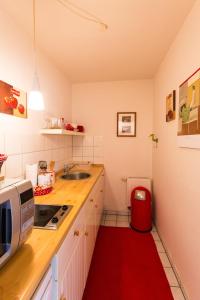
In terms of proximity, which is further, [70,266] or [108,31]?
[108,31]

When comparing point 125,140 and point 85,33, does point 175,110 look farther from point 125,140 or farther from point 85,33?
point 125,140

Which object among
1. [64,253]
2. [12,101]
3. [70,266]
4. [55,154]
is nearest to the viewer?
[64,253]

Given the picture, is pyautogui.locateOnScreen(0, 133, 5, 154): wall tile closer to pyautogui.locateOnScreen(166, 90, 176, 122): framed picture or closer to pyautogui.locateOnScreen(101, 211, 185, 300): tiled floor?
pyautogui.locateOnScreen(166, 90, 176, 122): framed picture

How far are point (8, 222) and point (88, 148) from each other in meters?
2.42

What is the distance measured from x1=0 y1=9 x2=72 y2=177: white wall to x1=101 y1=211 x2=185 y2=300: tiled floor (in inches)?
53.7

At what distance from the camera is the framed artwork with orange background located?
131 cm

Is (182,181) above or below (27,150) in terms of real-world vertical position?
below

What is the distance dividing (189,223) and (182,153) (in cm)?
55

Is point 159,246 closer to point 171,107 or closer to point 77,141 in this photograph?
point 171,107

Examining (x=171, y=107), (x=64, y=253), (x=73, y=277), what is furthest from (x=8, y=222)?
(x=171, y=107)

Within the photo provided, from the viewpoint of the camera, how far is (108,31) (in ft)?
5.16

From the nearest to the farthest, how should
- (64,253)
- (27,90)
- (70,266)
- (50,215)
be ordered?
(64,253)
(70,266)
(50,215)
(27,90)

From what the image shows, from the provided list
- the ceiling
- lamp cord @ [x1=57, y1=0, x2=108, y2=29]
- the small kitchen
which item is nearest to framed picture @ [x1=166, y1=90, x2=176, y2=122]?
the small kitchen

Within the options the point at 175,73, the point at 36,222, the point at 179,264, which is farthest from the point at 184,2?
the point at 179,264
